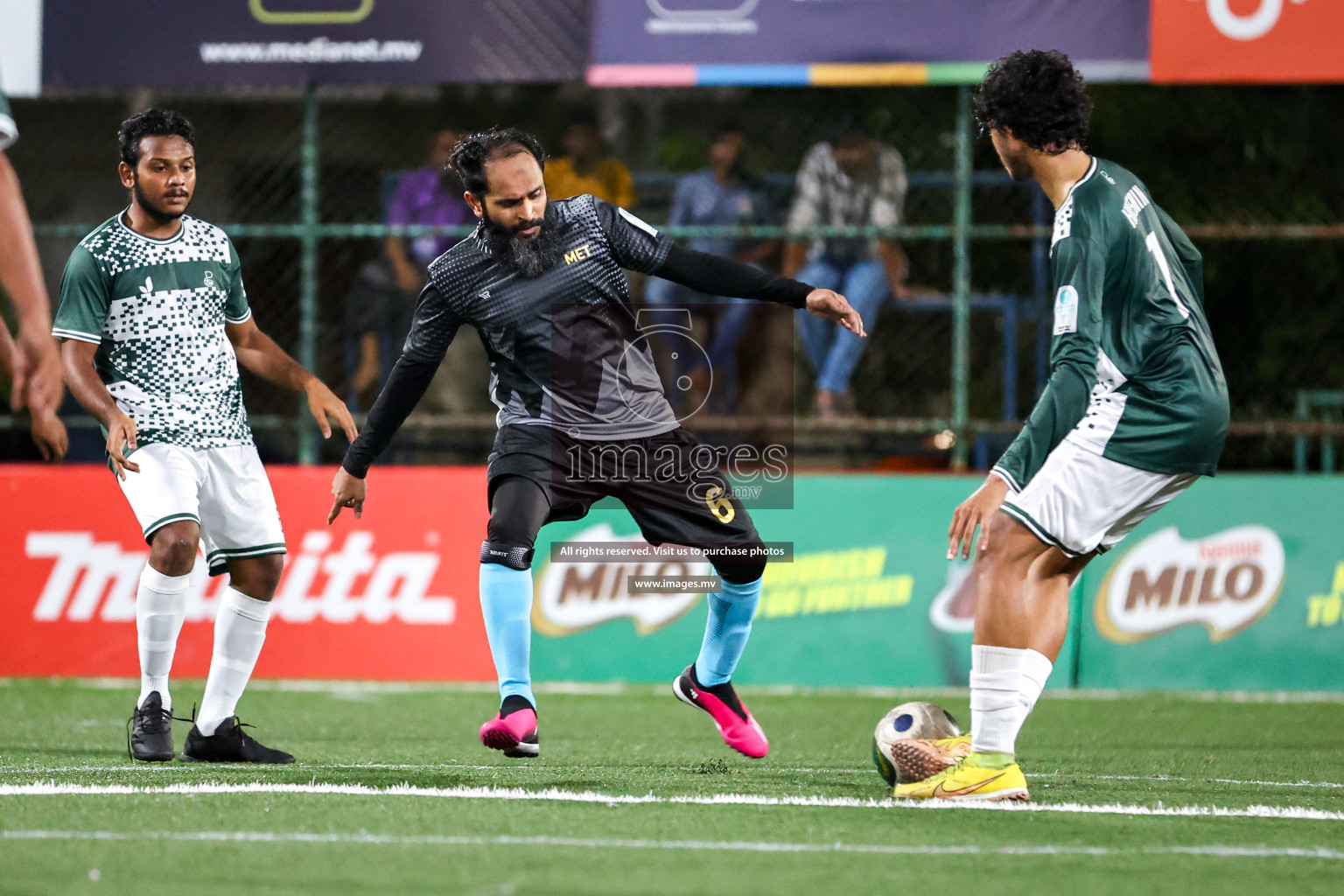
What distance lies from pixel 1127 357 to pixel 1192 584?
4.62 metres

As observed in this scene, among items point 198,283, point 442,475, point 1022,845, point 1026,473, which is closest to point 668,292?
point 442,475

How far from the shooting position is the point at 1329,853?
4250 millimetres

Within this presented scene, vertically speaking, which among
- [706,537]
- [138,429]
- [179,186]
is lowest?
[706,537]

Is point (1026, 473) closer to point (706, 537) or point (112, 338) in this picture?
point (706, 537)

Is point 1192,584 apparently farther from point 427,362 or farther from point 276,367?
point 276,367

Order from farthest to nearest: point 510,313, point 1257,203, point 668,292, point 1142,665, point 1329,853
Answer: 1. point 1257,203
2. point 668,292
3. point 1142,665
4. point 510,313
5. point 1329,853

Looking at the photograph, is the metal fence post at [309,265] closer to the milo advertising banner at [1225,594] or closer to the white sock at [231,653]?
the white sock at [231,653]

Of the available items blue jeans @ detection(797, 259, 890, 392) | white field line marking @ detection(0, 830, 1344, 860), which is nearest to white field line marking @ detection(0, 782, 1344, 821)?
white field line marking @ detection(0, 830, 1344, 860)

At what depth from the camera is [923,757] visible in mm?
5137

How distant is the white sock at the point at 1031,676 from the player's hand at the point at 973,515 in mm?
451

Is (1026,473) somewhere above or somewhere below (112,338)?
below

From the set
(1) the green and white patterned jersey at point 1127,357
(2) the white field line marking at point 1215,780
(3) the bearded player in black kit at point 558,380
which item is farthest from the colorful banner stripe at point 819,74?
(2) the white field line marking at point 1215,780

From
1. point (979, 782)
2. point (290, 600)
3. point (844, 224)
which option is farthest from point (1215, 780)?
point (290, 600)

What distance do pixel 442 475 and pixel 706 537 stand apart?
381 cm
